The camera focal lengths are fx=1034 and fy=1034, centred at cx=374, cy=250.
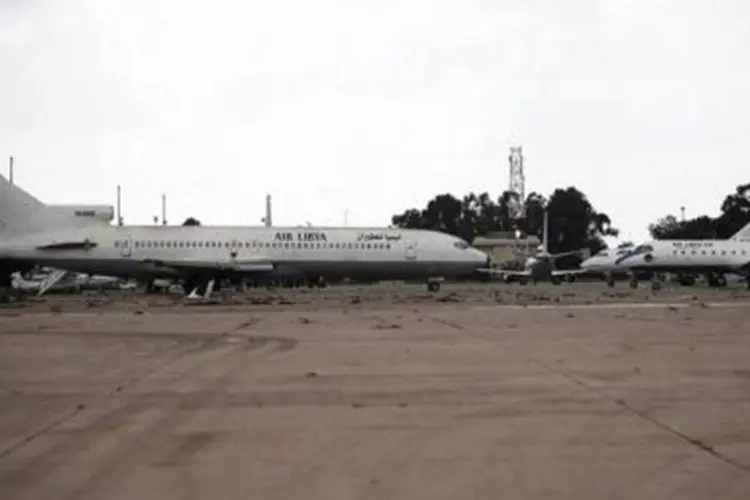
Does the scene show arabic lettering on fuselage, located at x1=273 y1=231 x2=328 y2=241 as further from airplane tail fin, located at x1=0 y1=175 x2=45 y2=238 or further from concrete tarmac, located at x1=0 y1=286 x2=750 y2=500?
concrete tarmac, located at x1=0 y1=286 x2=750 y2=500

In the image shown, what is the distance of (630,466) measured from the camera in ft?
21.9

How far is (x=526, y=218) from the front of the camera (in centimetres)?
16038

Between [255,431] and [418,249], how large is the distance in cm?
4280

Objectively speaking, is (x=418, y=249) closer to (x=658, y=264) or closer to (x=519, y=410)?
(x=658, y=264)

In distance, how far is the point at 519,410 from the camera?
30.4 feet

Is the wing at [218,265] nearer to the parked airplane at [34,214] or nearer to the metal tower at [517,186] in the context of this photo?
the parked airplane at [34,214]

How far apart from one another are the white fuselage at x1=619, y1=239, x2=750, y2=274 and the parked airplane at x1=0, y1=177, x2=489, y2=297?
21.4 m

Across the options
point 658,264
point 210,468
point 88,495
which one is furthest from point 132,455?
point 658,264

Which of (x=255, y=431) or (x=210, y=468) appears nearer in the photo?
(x=210, y=468)

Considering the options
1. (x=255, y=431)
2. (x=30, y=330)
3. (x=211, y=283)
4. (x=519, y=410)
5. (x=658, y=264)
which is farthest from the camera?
(x=658, y=264)

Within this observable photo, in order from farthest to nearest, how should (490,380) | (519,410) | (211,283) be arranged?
(211,283)
(490,380)
(519,410)

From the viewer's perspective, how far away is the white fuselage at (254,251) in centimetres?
4894

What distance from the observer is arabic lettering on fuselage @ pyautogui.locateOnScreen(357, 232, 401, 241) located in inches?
1994

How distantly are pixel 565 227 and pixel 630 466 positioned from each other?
480ft
